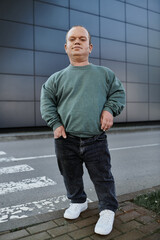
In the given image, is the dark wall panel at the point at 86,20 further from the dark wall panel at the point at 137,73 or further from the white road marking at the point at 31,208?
the white road marking at the point at 31,208

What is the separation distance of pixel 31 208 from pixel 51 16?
1288cm

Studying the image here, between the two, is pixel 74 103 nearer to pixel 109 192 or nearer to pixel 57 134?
pixel 57 134

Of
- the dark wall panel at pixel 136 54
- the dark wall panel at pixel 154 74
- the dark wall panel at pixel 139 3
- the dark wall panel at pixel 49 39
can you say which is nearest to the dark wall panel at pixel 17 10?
the dark wall panel at pixel 49 39

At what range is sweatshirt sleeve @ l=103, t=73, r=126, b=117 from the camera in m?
2.52

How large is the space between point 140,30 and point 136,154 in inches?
522

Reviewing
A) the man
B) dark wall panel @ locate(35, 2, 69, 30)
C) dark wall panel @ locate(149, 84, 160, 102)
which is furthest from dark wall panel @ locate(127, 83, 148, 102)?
the man

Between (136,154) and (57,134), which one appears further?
(136,154)

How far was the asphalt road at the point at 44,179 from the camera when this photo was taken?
11.9ft

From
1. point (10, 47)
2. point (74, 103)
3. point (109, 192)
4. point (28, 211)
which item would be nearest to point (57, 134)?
point (74, 103)

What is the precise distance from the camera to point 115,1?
16891 millimetres

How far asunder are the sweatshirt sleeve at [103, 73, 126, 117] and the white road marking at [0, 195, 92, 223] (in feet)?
5.60

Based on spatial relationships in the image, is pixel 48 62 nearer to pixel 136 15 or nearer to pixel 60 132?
pixel 136 15

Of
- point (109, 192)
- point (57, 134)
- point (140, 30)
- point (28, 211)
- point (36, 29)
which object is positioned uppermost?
point (140, 30)

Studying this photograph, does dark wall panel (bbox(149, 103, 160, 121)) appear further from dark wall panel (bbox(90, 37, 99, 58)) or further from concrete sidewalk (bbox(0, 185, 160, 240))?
concrete sidewalk (bbox(0, 185, 160, 240))
